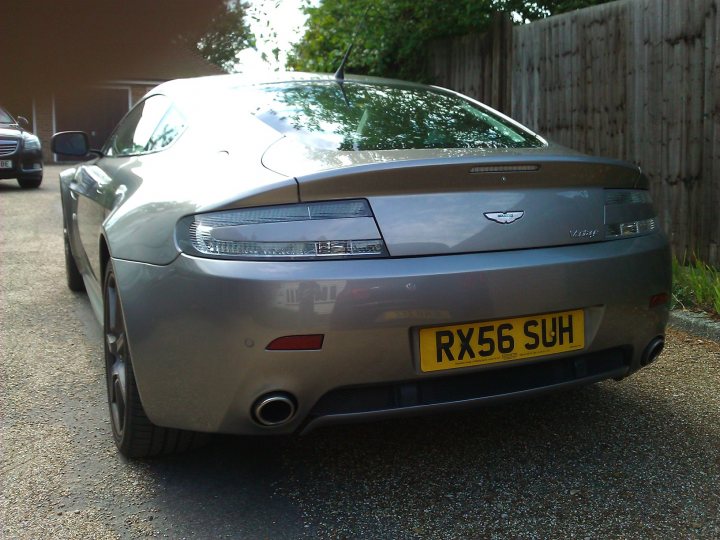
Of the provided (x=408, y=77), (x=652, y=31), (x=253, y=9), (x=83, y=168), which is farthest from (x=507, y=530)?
(x=408, y=77)

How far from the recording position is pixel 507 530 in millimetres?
2346

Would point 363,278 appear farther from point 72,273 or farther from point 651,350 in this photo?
point 72,273

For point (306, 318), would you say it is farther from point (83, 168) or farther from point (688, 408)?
point (83, 168)

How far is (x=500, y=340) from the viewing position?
2.50 m

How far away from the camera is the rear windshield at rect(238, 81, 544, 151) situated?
2.81 m

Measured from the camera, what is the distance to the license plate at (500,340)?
7.95 feet

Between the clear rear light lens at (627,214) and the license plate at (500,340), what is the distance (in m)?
0.35

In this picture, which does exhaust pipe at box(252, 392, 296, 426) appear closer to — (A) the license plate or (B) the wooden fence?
(A) the license plate

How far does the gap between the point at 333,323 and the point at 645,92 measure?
13.3 ft

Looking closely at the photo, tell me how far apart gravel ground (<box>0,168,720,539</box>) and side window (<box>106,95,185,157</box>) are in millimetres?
1084

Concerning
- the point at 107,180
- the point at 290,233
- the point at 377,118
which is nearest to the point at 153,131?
the point at 107,180

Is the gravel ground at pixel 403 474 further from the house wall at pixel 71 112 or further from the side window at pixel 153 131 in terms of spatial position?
the house wall at pixel 71 112

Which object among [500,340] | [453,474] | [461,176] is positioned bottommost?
[453,474]

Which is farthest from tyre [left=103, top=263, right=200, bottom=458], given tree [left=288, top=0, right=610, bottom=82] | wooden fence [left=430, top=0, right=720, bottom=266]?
tree [left=288, top=0, right=610, bottom=82]
